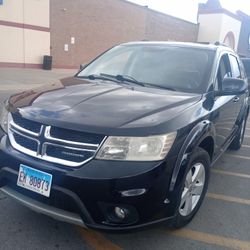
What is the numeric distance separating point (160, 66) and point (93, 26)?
843 inches

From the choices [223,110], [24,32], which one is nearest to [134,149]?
[223,110]

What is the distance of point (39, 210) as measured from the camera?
2.50m

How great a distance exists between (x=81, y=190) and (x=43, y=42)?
19143 mm

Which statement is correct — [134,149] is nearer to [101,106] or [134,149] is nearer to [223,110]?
[101,106]

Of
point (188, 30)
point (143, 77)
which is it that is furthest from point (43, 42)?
point (188, 30)

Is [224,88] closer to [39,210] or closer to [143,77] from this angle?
[143,77]

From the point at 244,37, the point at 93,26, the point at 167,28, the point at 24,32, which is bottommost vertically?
the point at 24,32

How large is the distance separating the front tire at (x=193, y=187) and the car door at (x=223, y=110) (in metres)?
0.53

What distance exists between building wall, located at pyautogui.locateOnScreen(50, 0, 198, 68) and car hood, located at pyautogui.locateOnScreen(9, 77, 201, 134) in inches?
732

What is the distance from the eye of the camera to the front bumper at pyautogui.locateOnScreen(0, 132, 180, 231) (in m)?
2.30

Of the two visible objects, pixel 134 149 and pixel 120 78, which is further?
pixel 120 78

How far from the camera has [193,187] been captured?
→ 308 centimetres

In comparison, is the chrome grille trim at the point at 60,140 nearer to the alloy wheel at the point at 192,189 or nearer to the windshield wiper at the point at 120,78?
the alloy wheel at the point at 192,189

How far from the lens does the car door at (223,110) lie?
3.56 m
